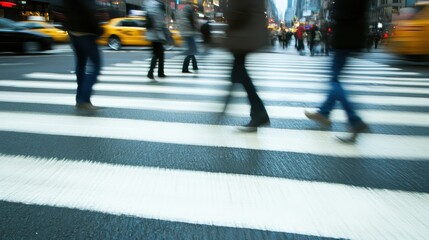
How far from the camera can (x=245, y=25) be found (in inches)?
157

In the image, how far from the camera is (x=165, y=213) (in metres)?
2.39

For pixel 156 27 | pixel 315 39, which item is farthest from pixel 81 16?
pixel 315 39

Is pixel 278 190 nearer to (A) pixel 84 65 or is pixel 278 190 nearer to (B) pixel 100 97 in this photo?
(A) pixel 84 65

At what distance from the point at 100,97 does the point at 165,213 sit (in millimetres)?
4284

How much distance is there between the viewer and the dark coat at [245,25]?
13.0 feet

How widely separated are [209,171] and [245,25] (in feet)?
5.30

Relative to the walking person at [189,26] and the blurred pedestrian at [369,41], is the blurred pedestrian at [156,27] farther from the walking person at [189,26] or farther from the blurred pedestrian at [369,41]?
the blurred pedestrian at [369,41]

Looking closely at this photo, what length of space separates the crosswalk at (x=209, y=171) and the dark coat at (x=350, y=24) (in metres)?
0.95

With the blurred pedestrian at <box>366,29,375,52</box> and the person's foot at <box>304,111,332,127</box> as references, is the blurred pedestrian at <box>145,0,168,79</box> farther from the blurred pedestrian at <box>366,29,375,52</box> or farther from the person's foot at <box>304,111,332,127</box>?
the person's foot at <box>304,111,332,127</box>

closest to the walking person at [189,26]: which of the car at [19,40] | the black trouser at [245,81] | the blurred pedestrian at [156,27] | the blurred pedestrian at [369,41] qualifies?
the blurred pedestrian at [156,27]

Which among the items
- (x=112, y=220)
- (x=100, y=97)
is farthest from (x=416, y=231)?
(x=100, y=97)

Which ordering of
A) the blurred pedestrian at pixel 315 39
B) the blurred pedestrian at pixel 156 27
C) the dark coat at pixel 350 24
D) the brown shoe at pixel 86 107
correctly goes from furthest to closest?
the blurred pedestrian at pixel 315 39, the blurred pedestrian at pixel 156 27, the brown shoe at pixel 86 107, the dark coat at pixel 350 24

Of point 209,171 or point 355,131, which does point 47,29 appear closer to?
point 355,131

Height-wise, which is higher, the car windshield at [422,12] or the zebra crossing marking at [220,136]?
the car windshield at [422,12]
